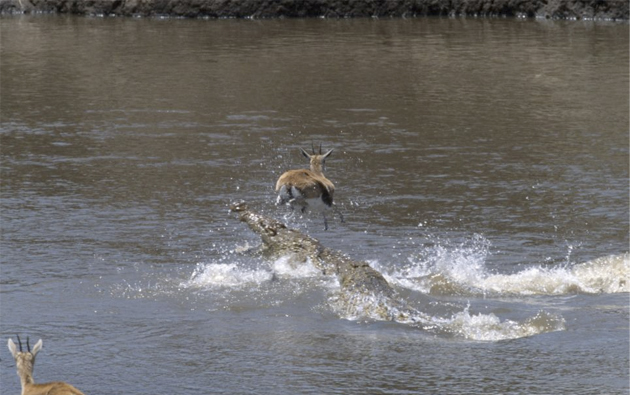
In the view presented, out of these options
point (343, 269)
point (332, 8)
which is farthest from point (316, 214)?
point (332, 8)

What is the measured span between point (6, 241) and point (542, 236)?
488 cm

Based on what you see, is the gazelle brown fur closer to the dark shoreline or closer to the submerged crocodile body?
the submerged crocodile body

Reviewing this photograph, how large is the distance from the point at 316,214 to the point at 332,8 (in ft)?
54.9

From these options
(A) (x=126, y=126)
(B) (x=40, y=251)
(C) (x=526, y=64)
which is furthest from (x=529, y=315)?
(C) (x=526, y=64)

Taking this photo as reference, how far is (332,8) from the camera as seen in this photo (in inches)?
1104

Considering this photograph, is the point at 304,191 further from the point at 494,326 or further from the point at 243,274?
the point at 494,326

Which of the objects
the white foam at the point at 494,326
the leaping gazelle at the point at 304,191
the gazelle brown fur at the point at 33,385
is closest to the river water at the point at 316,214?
the white foam at the point at 494,326

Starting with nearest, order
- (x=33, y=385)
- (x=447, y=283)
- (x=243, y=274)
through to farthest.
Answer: (x=33, y=385)
(x=447, y=283)
(x=243, y=274)

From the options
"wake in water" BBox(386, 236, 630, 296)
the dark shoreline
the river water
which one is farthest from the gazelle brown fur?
the dark shoreline

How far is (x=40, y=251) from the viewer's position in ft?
33.7

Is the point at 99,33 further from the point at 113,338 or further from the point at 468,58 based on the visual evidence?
the point at 113,338

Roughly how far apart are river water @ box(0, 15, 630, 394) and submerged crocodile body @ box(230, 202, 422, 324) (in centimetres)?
9

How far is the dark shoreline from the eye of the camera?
2762cm

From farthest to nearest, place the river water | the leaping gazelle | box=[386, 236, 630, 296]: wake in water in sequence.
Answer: the leaping gazelle
box=[386, 236, 630, 296]: wake in water
the river water
